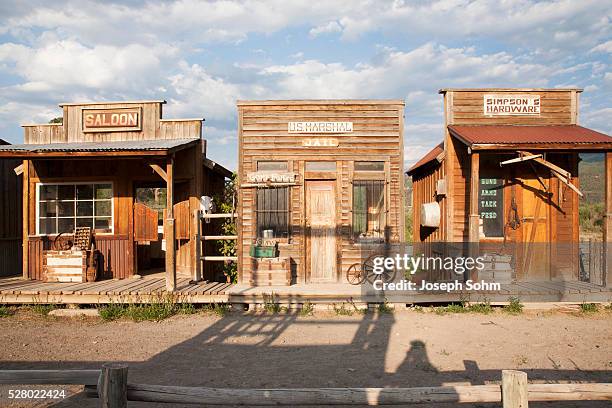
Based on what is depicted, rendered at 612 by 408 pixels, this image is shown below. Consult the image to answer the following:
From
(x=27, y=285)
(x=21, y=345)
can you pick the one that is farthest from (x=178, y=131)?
(x=21, y=345)

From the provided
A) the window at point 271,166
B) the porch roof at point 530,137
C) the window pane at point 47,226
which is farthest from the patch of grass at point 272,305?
the window pane at point 47,226

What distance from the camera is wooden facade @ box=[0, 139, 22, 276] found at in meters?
11.9

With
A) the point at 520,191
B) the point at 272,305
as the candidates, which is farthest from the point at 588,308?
the point at 272,305

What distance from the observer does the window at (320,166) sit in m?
10.2

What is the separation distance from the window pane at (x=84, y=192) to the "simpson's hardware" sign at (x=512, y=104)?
9.97 metres

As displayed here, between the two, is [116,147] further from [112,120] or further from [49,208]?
[49,208]

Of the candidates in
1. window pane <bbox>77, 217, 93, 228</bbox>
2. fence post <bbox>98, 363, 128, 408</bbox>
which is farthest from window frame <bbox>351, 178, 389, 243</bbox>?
fence post <bbox>98, 363, 128, 408</bbox>

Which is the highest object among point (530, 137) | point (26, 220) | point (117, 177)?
point (530, 137)

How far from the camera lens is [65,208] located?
1095cm

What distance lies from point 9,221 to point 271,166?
310 inches

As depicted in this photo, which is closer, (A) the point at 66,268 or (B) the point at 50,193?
(A) the point at 66,268

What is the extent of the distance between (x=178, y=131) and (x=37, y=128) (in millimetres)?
3683

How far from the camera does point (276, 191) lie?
10.2 metres

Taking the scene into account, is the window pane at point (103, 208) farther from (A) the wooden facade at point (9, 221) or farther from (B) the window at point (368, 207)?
(B) the window at point (368, 207)
